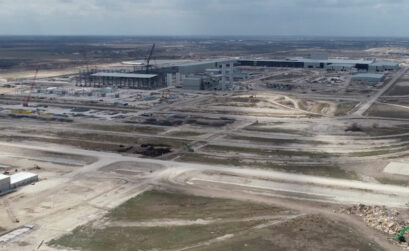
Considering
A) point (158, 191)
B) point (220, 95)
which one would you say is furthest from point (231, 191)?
point (220, 95)

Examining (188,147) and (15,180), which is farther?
(188,147)

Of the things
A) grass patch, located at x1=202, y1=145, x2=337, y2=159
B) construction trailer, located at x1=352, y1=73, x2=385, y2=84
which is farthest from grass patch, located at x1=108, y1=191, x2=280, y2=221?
construction trailer, located at x1=352, y1=73, x2=385, y2=84

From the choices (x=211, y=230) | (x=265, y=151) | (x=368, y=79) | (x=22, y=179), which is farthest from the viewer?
(x=368, y=79)

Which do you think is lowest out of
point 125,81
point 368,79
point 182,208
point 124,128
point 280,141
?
point 182,208

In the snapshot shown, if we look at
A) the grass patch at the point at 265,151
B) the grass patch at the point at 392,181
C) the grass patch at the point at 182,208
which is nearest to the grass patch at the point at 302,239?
the grass patch at the point at 182,208

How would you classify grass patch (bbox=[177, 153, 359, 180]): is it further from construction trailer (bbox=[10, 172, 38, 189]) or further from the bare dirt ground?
construction trailer (bbox=[10, 172, 38, 189])

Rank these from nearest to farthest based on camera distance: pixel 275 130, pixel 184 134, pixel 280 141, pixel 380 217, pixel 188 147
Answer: pixel 380 217
pixel 188 147
pixel 280 141
pixel 184 134
pixel 275 130

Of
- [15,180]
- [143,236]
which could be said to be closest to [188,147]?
[15,180]

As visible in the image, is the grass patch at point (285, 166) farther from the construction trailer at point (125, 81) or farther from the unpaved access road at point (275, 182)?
the construction trailer at point (125, 81)

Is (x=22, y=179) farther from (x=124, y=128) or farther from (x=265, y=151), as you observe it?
(x=265, y=151)
